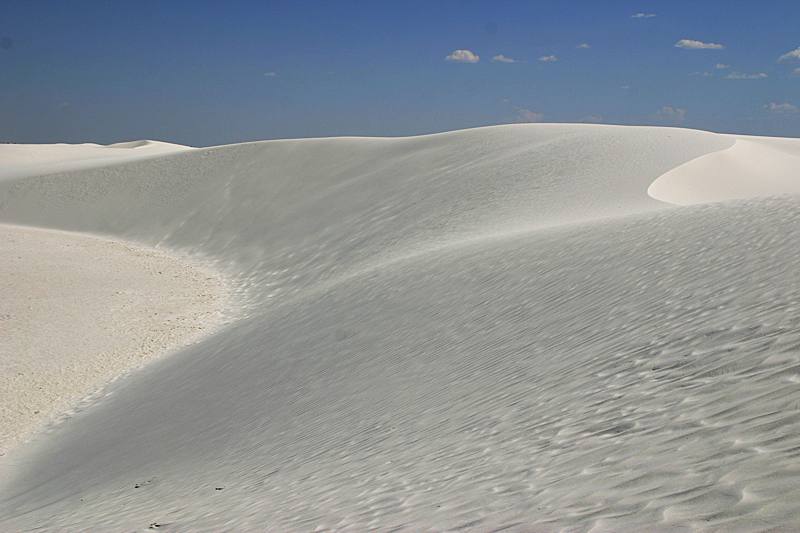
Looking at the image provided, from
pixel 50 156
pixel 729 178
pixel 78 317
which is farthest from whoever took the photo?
pixel 50 156

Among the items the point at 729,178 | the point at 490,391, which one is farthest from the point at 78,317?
the point at 729,178

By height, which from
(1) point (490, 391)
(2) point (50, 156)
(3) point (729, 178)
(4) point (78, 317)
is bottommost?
(1) point (490, 391)

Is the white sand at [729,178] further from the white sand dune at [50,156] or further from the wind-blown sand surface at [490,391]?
the white sand dune at [50,156]

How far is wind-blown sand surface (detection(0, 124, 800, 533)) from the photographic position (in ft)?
9.79

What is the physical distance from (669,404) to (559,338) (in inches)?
83.7

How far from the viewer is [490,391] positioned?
5.15 m

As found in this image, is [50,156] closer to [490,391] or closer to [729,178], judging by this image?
[729,178]

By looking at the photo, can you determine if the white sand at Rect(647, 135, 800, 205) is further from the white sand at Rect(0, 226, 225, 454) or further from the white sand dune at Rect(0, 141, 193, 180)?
the white sand dune at Rect(0, 141, 193, 180)

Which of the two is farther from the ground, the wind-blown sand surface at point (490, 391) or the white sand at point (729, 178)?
the white sand at point (729, 178)

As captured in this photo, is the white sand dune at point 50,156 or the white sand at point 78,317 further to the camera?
the white sand dune at point 50,156

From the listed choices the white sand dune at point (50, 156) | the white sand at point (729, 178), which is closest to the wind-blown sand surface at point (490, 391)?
the white sand at point (729, 178)

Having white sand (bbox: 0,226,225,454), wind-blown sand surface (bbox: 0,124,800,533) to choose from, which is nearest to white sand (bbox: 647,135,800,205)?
wind-blown sand surface (bbox: 0,124,800,533)

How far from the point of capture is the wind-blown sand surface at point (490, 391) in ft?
9.79

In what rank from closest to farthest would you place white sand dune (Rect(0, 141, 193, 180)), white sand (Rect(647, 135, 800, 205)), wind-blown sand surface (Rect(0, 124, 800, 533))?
wind-blown sand surface (Rect(0, 124, 800, 533)), white sand (Rect(647, 135, 800, 205)), white sand dune (Rect(0, 141, 193, 180))
